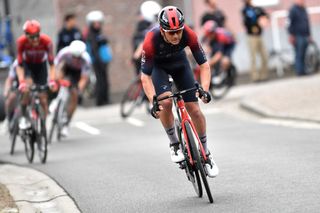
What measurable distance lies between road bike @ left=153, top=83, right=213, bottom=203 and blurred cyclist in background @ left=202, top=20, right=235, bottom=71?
12.4 metres

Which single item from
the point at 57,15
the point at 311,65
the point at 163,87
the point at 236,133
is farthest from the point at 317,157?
the point at 57,15

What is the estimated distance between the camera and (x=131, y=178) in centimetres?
1267

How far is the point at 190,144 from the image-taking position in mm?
10289

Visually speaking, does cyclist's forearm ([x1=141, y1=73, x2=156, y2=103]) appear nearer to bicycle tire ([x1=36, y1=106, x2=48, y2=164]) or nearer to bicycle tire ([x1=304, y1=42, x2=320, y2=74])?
bicycle tire ([x1=36, y1=106, x2=48, y2=164])

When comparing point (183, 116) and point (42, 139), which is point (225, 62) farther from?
point (183, 116)

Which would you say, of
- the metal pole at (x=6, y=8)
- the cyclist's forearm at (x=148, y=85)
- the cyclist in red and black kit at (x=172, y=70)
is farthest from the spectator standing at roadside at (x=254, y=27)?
the cyclist's forearm at (x=148, y=85)

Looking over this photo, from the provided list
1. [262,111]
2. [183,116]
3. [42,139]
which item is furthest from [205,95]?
[262,111]

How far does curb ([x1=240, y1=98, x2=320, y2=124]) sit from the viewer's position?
18500 millimetres

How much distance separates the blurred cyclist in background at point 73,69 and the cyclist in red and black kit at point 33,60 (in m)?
1.63

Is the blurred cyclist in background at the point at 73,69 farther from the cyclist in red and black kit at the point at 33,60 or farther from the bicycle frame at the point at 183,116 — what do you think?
the bicycle frame at the point at 183,116

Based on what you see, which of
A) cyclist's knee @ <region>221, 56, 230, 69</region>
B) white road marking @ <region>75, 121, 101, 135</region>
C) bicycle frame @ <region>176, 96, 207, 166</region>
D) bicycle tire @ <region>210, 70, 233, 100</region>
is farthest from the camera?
bicycle tire @ <region>210, 70, 233, 100</region>

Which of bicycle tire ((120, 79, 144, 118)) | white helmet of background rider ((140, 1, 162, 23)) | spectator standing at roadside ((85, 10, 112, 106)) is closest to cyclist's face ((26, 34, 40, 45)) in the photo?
bicycle tire ((120, 79, 144, 118))

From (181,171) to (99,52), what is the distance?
12.3m

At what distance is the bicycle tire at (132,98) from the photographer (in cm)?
2134
